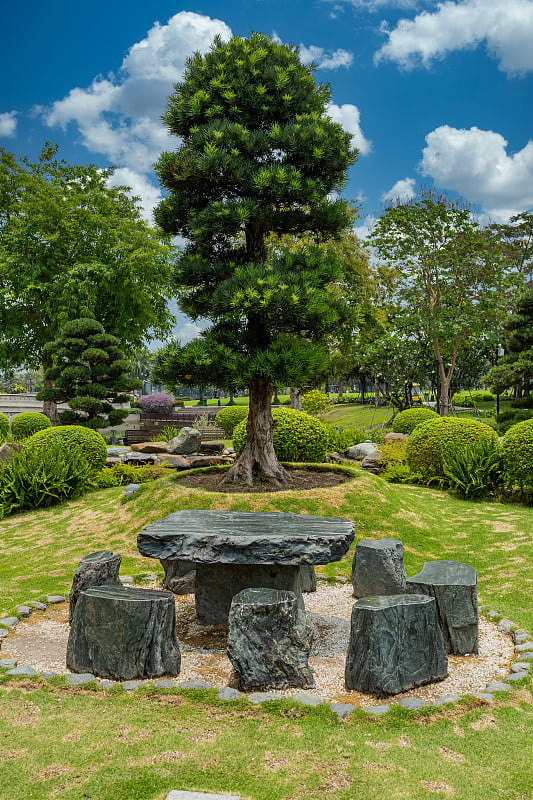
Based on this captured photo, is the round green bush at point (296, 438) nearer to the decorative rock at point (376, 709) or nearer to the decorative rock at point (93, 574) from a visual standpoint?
the decorative rock at point (93, 574)

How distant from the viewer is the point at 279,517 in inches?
243

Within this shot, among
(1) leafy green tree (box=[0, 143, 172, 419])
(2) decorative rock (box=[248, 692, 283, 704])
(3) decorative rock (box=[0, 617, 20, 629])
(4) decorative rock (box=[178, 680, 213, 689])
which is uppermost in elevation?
(1) leafy green tree (box=[0, 143, 172, 419])

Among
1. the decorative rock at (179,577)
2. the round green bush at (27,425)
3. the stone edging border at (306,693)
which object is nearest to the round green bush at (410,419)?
the round green bush at (27,425)

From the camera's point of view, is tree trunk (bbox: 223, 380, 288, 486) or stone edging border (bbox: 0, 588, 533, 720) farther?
tree trunk (bbox: 223, 380, 288, 486)

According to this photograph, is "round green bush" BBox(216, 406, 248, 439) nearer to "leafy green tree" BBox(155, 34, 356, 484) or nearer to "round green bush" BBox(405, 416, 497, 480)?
"round green bush" BBox(405, 416, 497, 480)

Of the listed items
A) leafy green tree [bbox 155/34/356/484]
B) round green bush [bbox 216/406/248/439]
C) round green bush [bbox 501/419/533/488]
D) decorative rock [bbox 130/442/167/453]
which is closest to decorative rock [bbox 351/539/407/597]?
leafy green tree [bbox 155/34/356/484]

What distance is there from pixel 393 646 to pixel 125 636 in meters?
2.06

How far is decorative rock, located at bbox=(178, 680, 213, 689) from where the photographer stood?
440 centimetres

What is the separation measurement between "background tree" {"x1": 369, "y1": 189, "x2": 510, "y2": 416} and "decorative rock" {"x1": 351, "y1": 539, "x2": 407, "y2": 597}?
53.1 ft

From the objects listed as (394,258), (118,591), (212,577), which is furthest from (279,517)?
(394,258)

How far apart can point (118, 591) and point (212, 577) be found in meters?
1.22

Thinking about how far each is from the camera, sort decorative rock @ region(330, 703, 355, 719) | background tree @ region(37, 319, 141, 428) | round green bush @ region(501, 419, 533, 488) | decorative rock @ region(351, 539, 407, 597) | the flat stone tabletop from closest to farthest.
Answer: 1. decorative rock @ region(330, 703, 355, 719)
2. the flat stone tabletop
3. decorative rock @ region(351, 539, 407, 597)
4. round green bush @ region(501, 419, 533, 488)
5. background tree @ region(37, 319, 141, 428)

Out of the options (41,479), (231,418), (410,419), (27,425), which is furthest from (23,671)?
(27,425)

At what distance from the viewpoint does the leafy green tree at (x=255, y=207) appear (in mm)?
8906
